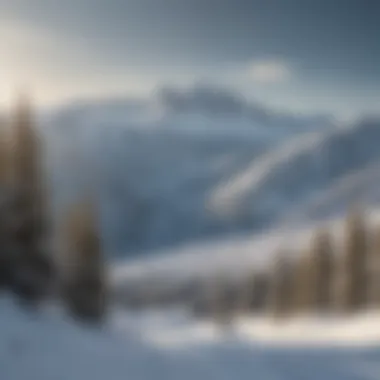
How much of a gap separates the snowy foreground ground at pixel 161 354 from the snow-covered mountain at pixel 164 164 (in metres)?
5.64

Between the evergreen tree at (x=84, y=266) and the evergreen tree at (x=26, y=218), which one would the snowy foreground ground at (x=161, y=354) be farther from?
the evergreen tree at (x=84, y=266)

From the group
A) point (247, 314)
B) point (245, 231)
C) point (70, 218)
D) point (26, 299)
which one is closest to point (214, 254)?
point (245, 231)

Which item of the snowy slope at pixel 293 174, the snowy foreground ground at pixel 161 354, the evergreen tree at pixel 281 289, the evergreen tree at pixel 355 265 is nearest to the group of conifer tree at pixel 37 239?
the snowy foreground ground at pixel 161 354

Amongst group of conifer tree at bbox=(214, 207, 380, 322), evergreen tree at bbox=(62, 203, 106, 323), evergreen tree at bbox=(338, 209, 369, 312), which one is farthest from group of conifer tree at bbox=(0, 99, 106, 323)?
evergreen tree at bbox=(338, 209, 369, 312)

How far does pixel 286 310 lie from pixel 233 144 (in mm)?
40034

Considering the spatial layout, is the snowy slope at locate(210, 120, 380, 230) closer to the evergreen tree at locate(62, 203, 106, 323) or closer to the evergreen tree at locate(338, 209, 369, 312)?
the evergreen tree at locate(338, 209, 369, 312)

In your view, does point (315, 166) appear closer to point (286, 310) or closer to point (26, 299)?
point (286, 310)

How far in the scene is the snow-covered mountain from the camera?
1770 centimetres

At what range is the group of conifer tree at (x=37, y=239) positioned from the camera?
880cm

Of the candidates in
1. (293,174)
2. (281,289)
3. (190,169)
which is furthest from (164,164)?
(281,289)

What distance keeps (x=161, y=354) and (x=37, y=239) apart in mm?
4250

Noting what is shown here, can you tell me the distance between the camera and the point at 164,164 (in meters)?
62.1

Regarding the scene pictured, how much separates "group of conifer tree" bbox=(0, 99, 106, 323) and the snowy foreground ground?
1.18 meters

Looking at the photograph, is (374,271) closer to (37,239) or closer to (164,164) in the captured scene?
(37,239)
